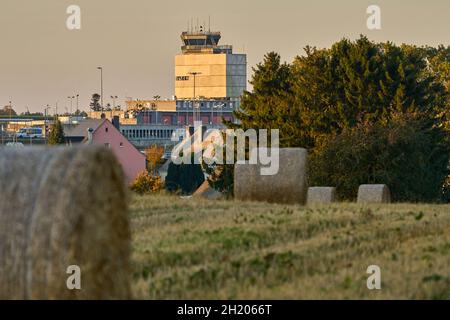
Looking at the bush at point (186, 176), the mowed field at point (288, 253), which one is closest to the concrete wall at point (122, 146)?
the bush at point (186, 176)

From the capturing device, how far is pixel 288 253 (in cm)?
1883

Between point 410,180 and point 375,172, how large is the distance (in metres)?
2.90

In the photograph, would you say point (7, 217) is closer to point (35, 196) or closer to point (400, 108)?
point (35, 196)

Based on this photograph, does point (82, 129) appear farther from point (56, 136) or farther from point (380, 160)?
point (380, 160)

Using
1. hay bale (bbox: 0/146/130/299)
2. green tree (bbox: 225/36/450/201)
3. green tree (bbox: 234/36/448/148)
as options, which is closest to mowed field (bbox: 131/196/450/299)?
hay bale (bbox: 0/146/130/299)

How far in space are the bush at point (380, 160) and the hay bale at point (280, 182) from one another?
96.8ft

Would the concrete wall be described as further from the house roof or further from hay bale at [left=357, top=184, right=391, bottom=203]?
hay bale at [left=357, top=184, right=391, bottom=203]

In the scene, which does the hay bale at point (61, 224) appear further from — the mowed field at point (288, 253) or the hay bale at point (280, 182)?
the hay bale at point (280, 182)

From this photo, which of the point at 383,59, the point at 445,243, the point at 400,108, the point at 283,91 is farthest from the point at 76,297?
the point at 283,91

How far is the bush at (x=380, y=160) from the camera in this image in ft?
216

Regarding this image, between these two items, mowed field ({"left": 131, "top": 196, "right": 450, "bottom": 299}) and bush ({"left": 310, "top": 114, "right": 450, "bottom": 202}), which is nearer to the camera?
mowed field ({"left": 131, "top": 196, "right": 450, "bottom": 299})

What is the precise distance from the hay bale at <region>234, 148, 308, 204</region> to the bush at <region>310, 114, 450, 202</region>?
96.8ft

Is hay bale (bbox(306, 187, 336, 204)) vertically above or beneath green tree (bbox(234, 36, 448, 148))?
beneath

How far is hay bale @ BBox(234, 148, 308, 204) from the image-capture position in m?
32.8
